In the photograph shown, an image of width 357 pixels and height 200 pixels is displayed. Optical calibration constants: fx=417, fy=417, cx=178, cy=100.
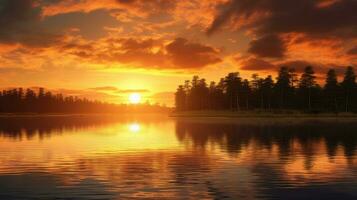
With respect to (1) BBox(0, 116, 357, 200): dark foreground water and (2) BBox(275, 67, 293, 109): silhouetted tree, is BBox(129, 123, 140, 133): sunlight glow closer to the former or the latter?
(1) BBox(0, 116, 357, 200): dark foreground water

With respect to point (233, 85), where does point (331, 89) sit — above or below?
below

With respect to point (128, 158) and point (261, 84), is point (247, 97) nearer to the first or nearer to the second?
point (261, 84)

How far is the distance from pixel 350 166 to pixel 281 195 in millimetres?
11262

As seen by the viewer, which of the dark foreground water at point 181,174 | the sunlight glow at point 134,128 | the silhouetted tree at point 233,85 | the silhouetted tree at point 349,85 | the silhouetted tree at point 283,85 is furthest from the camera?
the silhouetted tree at point 233,85

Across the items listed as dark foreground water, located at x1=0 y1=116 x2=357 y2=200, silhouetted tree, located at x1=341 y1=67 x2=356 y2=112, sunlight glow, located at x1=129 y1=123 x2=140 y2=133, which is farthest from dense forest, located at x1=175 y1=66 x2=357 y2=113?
dark foreground water, located at x1=0 y1=116 x2=357 y2=200

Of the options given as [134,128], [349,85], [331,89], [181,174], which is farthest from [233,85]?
[181,174]

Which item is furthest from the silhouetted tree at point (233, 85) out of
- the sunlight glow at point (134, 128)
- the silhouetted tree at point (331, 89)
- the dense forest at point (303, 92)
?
the sunlight glow at point (134, 128)

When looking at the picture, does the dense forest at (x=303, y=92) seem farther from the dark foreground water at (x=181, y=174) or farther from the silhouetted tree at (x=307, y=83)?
the dark foreground water at (x=181, y=174)

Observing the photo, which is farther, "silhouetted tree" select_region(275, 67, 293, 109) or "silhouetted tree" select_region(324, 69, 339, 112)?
"silhouetted tree" select_region(275, 67, 293, 109)

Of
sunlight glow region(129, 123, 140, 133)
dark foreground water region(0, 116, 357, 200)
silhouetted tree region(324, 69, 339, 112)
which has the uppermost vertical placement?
silhouetted tree region(324, 69, 339, 112)

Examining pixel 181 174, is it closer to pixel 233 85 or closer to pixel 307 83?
pixel 307 83

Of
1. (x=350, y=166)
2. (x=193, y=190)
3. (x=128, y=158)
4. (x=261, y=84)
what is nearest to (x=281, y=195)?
(x=193, y=190)

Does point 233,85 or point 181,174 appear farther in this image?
point 233,85

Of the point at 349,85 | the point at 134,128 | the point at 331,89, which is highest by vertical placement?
the point at 349,85
